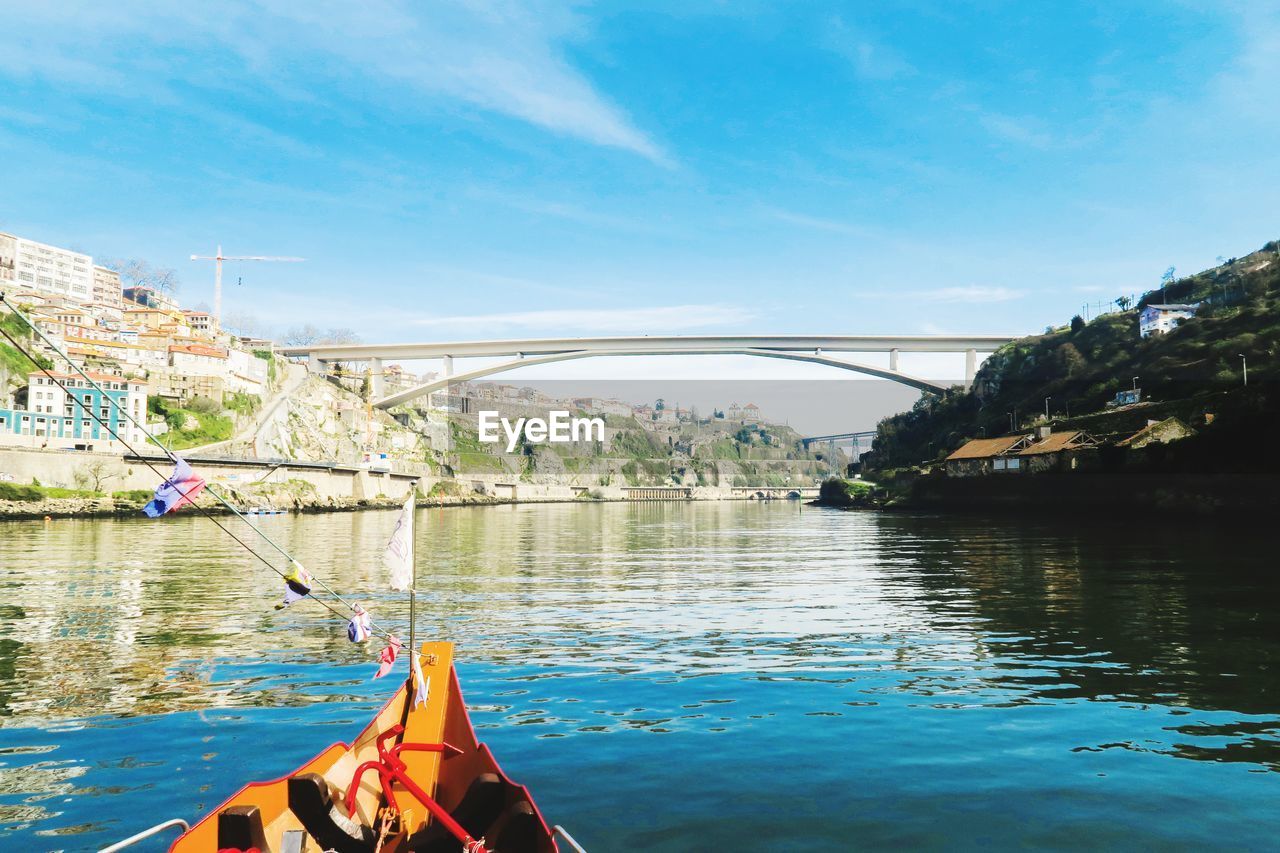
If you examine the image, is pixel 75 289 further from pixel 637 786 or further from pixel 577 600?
pixel 637 786

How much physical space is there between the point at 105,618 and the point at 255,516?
8090 cm

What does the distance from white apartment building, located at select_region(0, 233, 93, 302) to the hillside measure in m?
183

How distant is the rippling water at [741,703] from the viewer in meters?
9.50

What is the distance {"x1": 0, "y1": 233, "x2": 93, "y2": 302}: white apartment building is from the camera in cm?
17862

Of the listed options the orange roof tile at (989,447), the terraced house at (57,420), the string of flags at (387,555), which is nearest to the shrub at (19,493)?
the terraced house at (57,420)

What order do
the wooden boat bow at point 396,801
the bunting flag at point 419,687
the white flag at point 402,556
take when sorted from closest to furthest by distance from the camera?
the wooden boat bow at point 396,801 → the bunting flag at point 419,687 → the white flag at point 402,556

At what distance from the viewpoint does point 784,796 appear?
10078mm

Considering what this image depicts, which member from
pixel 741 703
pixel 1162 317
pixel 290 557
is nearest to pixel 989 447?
pixel 1162 317

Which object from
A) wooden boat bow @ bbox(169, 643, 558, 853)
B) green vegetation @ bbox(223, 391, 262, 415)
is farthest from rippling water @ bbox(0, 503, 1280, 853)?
green vegetation @ bbox(223, 391, 262, 415)

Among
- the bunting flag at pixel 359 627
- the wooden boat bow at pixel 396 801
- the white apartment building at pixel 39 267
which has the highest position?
the white apartment building at pixel 39 267

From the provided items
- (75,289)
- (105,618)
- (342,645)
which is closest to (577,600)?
(342,645)

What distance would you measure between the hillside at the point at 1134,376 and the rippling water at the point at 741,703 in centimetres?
4785

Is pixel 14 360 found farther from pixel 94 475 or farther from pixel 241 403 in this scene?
pixel 241 403

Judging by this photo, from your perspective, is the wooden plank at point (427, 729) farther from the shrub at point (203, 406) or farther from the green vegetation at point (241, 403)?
the green vegetation at point (241, 403)
